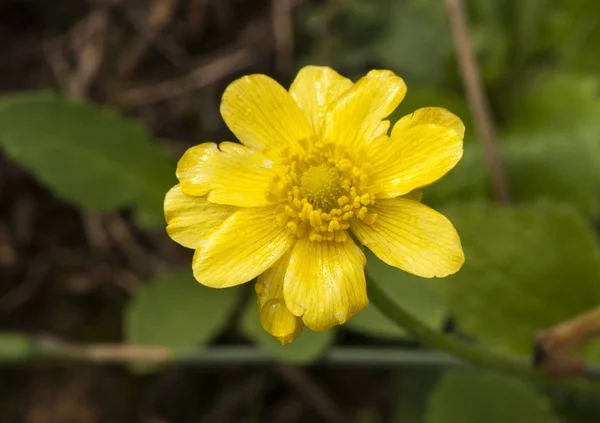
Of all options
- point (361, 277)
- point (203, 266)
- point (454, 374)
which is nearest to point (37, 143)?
point (203, 266)

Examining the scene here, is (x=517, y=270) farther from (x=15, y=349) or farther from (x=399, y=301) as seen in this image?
(x=15, y=349)

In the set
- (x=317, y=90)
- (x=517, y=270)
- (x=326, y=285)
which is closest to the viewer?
(x=326, y=285)

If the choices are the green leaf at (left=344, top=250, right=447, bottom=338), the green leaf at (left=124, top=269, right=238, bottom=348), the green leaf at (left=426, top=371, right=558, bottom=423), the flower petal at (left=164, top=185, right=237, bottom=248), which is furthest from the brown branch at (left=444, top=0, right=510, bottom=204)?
the flower petal at (left=164, top=185, right=237, bottom=248)

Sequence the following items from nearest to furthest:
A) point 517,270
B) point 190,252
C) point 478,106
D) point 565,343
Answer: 1. point 565,343
2. point 517,270
3. point 478,106
4. point 190,252

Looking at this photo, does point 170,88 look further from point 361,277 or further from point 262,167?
point 361,277

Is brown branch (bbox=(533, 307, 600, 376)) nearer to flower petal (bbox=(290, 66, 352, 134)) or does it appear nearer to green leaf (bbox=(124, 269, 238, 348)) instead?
flower petal (bbox=(290, 66, 352, 134))

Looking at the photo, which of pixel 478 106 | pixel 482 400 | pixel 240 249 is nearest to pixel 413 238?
pixel 240 249
